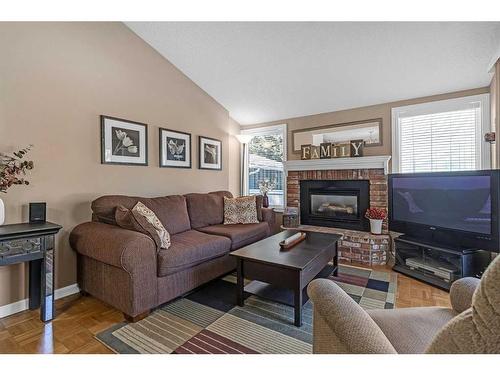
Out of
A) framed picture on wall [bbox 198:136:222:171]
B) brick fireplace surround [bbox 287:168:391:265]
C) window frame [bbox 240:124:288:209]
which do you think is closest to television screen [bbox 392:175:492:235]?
brick fireplace surround [bbox 287:168:391:265]

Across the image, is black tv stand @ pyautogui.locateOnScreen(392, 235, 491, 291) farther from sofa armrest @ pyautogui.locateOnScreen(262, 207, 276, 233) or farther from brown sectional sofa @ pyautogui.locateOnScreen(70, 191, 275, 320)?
brown sectional sofa @ pyautogui.locateOnScreen(70, 191, 275, 320)

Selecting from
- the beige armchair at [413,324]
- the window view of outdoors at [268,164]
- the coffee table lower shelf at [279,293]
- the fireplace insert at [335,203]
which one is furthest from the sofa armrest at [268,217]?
the beige armchair at [413,324]

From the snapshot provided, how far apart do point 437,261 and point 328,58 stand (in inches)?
99.2

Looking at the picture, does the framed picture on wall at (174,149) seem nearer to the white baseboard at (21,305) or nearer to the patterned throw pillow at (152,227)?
the patterned throw pillow at (152,227)

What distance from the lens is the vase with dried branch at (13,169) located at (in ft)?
6.64

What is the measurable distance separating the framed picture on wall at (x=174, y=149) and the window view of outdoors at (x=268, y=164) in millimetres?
1452

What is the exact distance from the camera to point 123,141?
118 inches

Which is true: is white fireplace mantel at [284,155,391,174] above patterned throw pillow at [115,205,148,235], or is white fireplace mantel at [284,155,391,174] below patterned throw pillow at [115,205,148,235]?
above

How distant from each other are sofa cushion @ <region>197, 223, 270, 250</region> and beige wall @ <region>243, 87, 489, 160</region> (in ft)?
5.10

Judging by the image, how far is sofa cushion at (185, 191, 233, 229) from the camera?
10.9ft

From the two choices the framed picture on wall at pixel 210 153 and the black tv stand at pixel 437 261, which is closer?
the black tv stand at pixel 437 261
